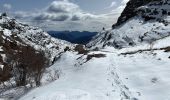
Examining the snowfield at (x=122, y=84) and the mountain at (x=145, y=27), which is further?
the mountain at (x=145, y=27)

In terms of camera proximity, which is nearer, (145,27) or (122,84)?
(122,84)

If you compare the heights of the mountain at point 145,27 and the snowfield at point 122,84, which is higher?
the mountain at point 145,27

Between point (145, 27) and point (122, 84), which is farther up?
point (145, 27)

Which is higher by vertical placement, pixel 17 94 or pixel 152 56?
pixel 152 56

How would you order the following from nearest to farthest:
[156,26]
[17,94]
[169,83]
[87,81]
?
[169,83]
[87,81]
[17,94]
[156,26]

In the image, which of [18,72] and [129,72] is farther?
[18,72]

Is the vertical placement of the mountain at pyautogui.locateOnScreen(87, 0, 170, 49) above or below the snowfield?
above

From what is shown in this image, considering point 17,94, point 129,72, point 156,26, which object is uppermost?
point 156,26

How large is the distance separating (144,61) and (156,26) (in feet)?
249

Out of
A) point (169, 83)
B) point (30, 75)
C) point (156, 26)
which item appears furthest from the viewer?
point (156, 26)

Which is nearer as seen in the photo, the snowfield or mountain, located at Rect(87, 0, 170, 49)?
the snowfield

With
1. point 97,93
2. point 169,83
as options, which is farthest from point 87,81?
point 169,83

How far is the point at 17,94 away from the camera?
27.8 m

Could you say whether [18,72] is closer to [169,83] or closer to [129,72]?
[129,72]
